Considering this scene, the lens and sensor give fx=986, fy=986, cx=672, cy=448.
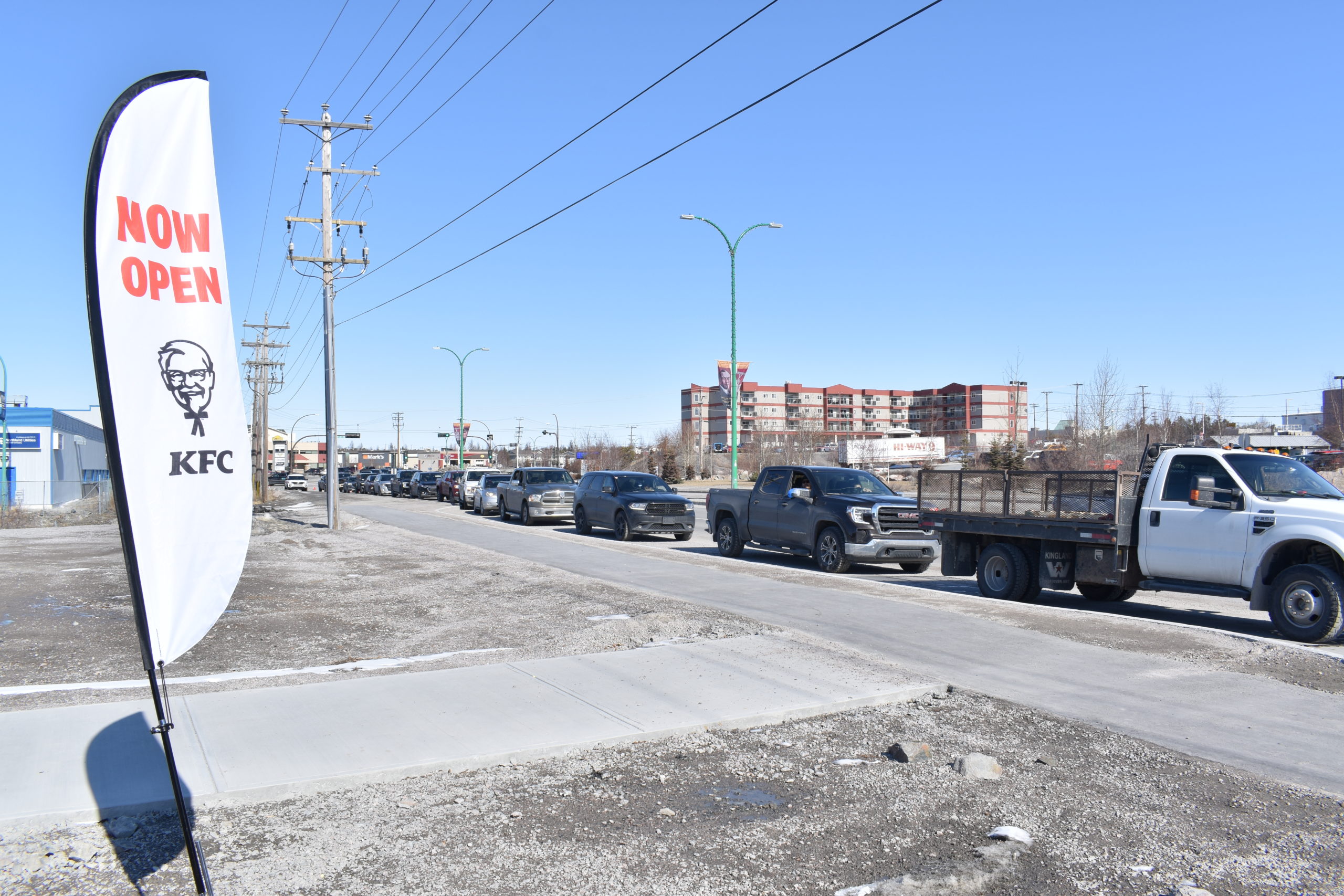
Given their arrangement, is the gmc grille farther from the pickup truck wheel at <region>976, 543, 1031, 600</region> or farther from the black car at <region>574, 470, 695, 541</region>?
the black car at <region>574, 470, 695, 541</region>

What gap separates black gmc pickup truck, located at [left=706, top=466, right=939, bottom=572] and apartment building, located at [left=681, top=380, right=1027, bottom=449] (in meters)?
127

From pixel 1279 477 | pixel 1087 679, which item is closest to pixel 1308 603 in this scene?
pixel 1279 477

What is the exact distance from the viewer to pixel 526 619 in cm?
1130

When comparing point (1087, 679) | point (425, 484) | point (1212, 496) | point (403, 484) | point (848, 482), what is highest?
point (1212, 496)

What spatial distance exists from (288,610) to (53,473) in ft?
163

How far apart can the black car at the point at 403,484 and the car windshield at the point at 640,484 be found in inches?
1411

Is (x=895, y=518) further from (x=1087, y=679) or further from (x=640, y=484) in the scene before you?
(x=640, y=484)

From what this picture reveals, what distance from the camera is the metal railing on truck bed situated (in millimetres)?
11922

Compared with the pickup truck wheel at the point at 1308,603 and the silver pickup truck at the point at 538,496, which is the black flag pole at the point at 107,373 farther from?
the silver pickup truck at the point at 538,496

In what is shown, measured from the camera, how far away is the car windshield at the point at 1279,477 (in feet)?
34.4

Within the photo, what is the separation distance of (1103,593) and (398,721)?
10.0 m

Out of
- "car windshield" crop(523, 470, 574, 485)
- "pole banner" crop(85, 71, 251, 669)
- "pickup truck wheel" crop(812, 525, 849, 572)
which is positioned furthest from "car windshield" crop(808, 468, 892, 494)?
"car windshield" crop(523, 470, 574, 485)

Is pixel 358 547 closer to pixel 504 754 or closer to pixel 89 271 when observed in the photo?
pixel 504 754

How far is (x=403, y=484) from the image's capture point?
196 feet
